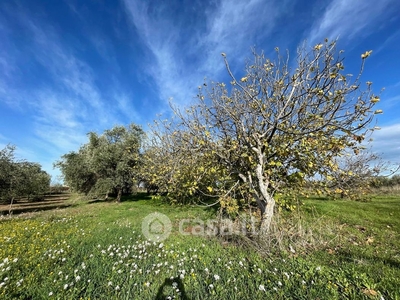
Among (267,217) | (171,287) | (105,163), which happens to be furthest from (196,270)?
(105,163)

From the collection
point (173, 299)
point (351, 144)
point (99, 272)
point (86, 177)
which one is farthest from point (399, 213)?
point (86, 177)

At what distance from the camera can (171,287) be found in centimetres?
400

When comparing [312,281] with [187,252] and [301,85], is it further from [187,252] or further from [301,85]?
[301,85]

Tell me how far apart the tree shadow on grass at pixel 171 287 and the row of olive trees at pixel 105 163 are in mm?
19802

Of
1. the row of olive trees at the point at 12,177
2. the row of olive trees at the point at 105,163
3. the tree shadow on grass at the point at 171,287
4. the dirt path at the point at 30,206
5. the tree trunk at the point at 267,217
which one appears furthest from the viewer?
the row of olive trees at the point at 105,163

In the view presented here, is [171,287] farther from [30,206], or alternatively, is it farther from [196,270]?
[30,206]

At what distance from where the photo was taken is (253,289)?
3.86m

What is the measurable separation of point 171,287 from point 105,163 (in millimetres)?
23921

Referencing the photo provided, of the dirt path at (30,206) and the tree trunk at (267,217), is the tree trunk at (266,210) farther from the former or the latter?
the dirt path at (30,206)

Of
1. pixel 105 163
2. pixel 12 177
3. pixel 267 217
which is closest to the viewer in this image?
pixel 267 217

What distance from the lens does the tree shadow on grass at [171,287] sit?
3668 millimetres

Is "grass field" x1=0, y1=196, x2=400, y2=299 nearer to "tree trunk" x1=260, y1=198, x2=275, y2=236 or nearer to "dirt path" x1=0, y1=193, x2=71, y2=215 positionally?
"tree trunk" x1=260, y1=198, x2=275, y2=236

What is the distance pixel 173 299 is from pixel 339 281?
11.2 ft

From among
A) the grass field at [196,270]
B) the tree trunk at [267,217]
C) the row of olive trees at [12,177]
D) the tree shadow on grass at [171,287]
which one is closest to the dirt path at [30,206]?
the row of olive trees at [12,177]
